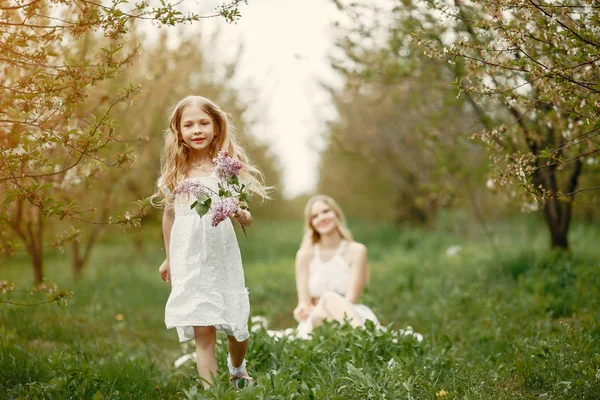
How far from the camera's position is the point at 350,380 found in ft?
11.8

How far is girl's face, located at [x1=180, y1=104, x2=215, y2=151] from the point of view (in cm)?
378

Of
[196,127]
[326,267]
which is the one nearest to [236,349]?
[196,127]

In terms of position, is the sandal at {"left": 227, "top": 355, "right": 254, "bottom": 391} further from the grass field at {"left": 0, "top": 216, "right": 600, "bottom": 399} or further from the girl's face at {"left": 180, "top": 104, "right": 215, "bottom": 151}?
the girl's face at {"left": 180, "top": 104, "right": 215, "bottom": 151}

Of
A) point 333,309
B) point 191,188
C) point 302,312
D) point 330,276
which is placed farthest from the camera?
point 330,276

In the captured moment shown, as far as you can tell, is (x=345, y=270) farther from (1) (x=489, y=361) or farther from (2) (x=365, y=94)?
(2) (x=365, y=94)

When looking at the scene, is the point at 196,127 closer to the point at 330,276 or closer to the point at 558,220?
the point at 330,276

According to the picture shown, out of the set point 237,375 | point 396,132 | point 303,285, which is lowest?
point 237,375

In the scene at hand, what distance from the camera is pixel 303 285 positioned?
6156 millimetres

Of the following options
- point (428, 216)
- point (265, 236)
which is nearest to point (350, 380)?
point (428, 216)

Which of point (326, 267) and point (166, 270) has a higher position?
point (166, 270)

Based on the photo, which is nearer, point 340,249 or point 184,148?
point 184,148

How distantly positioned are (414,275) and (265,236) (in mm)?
10147

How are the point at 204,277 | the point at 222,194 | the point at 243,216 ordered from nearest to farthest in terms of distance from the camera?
the point at 222,194, the point at 243,216, the point at 204,277

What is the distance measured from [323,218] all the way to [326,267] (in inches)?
19.3
